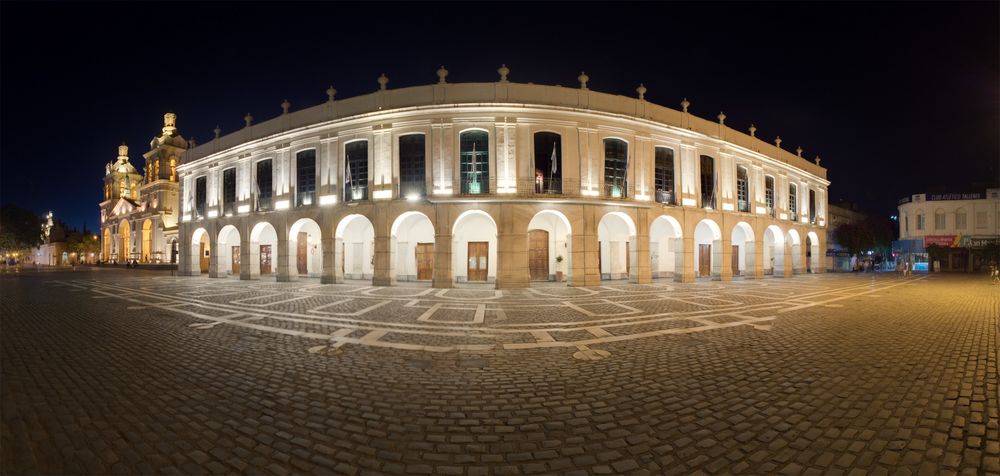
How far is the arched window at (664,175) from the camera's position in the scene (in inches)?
1046

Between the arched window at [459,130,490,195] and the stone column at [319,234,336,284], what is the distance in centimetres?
998

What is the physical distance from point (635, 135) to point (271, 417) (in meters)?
25.6

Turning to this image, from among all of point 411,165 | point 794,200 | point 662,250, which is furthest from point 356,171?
point 794,200

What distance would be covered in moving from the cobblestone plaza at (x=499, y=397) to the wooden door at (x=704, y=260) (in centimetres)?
2047

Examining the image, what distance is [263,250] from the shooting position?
109ft

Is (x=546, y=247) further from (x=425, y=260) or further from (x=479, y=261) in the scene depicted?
(x=425, y=260)

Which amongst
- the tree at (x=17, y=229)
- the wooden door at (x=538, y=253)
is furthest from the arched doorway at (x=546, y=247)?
the tree at (x=17, y=229)

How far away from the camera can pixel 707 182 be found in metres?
29.0

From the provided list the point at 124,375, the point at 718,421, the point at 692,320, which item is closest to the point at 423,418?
the point at 718,421

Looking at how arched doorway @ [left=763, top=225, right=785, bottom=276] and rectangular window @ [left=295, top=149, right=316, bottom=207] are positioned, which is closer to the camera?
rectangular window @ [left=295, top=149, right=316, bottom=207]

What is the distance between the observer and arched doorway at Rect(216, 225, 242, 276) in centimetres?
3266

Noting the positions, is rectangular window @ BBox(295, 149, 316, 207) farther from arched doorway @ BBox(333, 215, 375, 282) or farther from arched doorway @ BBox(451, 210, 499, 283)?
arched doorway @ BBox(451, 210, 499, 283)

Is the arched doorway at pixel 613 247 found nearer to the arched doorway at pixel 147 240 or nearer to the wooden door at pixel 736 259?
the wooden door at pixel 736 259

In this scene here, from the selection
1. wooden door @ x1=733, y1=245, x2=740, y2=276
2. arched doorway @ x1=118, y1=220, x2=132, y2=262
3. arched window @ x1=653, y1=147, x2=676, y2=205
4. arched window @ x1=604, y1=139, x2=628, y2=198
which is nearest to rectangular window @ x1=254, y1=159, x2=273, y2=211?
arched window @ x1=604, y1=139, x2=628, y2=198
